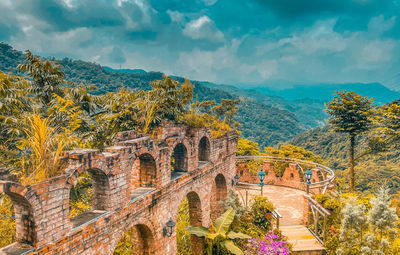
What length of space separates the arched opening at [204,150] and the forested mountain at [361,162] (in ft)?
44.3

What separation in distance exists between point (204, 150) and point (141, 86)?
2718 inches

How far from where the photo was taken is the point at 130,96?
960 cm

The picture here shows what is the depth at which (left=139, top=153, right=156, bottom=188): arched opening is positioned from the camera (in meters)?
6.82

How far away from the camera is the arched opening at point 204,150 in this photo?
10.2 metres

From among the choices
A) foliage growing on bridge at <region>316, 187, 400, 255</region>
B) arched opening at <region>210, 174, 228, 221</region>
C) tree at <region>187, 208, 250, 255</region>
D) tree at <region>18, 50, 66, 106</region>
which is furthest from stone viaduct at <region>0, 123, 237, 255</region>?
foliage growing on bridge at <region>316, 187, 400, 255</region>

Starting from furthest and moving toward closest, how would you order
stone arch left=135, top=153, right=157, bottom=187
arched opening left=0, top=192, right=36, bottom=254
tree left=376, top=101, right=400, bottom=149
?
tree left=376, top=101, right=400, bottom=149
stone arch left=135, top=153, right=157, bottom=187
arched opening left=0, top=192, right=36, bottom=254

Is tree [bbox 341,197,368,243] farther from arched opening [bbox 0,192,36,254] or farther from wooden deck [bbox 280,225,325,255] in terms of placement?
arched opening [bbox 0,192,36,254]

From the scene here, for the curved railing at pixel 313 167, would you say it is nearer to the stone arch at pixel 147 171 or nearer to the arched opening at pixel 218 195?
the arched opening at pixel 218 195

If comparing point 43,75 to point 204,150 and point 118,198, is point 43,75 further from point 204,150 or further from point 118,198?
point 204,150

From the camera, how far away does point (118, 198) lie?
5395 mm

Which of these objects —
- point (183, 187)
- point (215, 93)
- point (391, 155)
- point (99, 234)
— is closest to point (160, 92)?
point (183, 187)

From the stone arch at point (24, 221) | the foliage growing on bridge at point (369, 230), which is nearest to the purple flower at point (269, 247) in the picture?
the foliage growing on bridge at point (369, 230)

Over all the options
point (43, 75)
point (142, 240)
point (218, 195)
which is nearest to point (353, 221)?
point (218, 195)

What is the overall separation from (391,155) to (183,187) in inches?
1712
